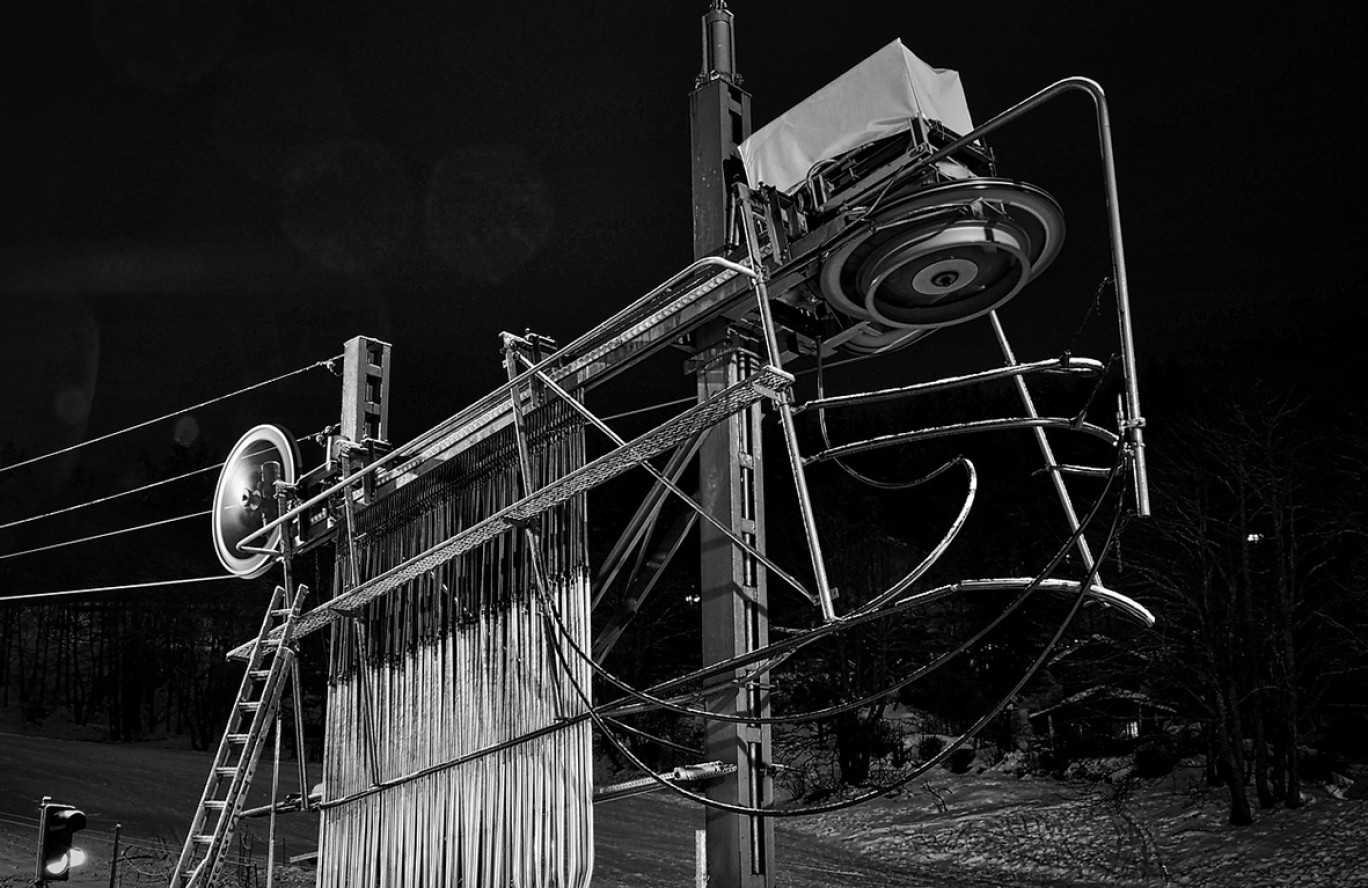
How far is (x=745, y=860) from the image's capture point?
642 cm

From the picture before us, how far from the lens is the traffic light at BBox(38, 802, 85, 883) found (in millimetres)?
14734

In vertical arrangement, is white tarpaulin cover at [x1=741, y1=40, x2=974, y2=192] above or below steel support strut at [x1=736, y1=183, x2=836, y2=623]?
above

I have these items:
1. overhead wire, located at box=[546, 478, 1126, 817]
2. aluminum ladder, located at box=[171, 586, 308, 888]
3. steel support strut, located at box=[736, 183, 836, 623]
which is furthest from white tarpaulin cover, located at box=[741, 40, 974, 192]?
aluminum ladder, located at box=[171, 586, 308, 888]

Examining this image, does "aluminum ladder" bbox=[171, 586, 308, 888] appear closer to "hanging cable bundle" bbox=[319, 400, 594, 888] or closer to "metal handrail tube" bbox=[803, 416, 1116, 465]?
"hanging cable bundle" bbox=[319, 400, 594, 888]

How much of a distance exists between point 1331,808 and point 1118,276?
25.7 metres

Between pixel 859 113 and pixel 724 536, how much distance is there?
2.31 meters

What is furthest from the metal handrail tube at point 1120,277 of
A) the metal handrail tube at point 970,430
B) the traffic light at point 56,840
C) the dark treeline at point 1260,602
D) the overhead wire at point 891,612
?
the dark treeline at point 1260,602

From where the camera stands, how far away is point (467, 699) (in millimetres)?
7777

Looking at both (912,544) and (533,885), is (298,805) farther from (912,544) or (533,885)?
(912,544)

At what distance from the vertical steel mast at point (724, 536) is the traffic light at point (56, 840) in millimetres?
11147

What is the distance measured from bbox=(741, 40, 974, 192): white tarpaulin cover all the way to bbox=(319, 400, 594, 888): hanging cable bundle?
6.31 ft

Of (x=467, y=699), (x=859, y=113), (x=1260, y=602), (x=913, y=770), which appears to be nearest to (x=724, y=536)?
(x=913, y=770)

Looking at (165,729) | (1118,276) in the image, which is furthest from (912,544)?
(1118,276)

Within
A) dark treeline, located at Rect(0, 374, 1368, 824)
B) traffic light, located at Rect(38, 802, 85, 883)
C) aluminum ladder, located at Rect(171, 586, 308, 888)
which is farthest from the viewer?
dark treeline, located at Rect(0, 374, 1368, 824)
